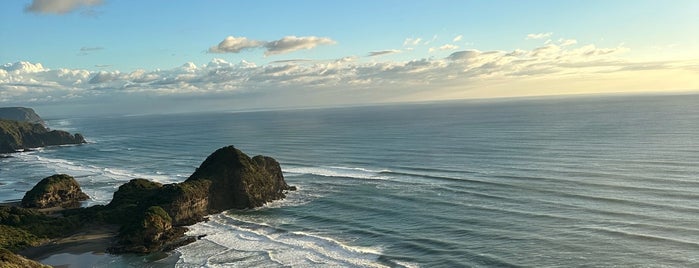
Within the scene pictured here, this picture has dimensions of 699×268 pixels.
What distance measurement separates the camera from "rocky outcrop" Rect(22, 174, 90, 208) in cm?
8231

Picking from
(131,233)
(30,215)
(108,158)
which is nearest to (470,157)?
(131,233)

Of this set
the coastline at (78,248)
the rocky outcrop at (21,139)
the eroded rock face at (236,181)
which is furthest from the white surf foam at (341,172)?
the rocky outcrop at (21,139)

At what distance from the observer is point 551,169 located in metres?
88.9

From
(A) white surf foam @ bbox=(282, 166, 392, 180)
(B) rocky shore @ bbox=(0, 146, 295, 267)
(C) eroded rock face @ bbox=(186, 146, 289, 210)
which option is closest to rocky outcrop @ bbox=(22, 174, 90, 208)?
(B) rocky shore @ bbox=(0, 146, 295, 267)

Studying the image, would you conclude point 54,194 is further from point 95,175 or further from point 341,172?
point 341,172

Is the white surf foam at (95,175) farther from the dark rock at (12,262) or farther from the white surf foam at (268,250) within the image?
the dark rock at (12,262)

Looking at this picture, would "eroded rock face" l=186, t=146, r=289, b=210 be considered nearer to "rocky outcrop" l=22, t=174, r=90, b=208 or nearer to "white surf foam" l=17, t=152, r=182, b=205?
"white surf foam" l=17, t=152, r=182, b=205

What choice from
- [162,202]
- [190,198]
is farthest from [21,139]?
[190,198]

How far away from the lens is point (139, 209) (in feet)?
227

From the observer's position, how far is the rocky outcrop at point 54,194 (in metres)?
82.3

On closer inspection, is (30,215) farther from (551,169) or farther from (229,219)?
(551,169)

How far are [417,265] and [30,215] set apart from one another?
54.1 meters

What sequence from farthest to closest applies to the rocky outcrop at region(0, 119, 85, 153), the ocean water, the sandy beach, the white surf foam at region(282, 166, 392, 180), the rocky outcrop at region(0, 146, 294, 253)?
the rocky outcrop at region(0, 119, 85, 153) → the white surf foam at region(282, 166, 392, 180) → the rocky outcrop at region(0, 146, 294, 253) → the sandy beach → the ocean water

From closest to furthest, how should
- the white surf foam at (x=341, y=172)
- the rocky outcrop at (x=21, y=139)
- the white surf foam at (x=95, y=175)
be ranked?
the white surf foam at (x=95, y=175)
the white surf foam at (x=341, y=172)
the rocky outcrop at (x=21, y=139)
